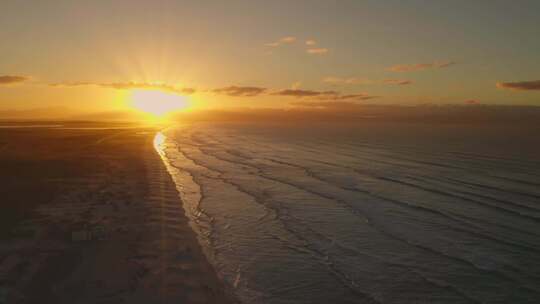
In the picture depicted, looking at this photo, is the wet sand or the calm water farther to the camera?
the calm water

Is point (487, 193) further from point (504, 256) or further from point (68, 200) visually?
point (68, 200)

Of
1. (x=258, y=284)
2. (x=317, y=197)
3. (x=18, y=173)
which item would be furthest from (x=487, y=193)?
(x=18, y=173)

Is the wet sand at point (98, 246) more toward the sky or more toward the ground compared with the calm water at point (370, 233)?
more toward the sky

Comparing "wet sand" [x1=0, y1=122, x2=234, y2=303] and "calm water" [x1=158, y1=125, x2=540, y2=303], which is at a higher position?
"wet sand" [x1=0, y1=122, x2=234, y2=303]

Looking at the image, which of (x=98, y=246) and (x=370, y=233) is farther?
(x=370, y=233)

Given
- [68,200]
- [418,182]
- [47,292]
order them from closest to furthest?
[47,292] → [68,200] → [418,182]
